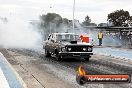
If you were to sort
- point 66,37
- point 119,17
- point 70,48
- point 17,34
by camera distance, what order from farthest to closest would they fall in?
1. point 119,17
2. point 17,34
3. point 66,37
4. point 70,48

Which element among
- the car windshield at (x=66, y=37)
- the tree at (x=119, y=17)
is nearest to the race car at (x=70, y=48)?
the car windshield at (x=66, y=37)

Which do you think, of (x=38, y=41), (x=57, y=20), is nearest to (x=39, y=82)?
(x=38, y=41)

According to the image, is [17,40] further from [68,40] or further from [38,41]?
[68,40]

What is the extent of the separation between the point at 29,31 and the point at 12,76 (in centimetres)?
3719

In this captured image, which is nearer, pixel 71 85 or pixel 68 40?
pixel 71 85

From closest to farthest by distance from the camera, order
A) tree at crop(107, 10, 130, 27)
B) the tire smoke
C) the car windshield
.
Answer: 1. the car windshield
2. the tire smoke
3. tree at crop(107, 10, 130, 27)

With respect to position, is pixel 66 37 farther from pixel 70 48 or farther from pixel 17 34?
pixel 17 34

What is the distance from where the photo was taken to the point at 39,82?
12.3 m

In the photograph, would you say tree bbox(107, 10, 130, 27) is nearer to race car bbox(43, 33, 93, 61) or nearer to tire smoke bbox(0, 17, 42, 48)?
tire smoke bbox(0, 17, 42, 48)

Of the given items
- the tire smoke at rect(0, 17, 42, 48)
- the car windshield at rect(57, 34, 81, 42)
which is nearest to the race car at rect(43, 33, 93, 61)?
the car windshield at rect(57, 34, 81, 42)

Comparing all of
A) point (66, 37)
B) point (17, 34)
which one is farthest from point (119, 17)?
point (66, 37)

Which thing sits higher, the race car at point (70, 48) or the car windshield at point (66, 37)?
the car windshield at point (66, 37)

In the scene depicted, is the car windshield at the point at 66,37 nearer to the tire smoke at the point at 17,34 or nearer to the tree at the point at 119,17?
the tire smoke at the point at 17,34

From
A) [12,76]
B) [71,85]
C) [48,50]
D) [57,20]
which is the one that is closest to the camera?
[71,85]
